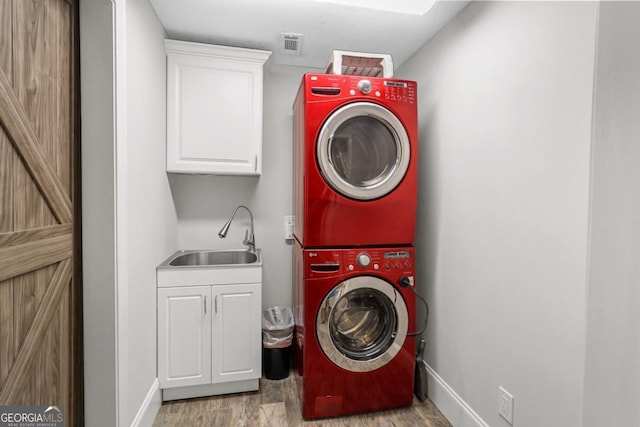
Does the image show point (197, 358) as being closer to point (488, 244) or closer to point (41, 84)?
point (41, 84)

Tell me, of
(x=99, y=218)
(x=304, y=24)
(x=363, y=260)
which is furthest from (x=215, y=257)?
(x=304, y=24)

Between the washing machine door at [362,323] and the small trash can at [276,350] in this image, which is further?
the small trash can at [276,350]

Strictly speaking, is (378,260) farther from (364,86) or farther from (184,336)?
(184,336)

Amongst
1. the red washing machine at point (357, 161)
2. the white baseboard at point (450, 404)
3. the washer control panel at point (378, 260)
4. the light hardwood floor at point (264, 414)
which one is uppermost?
the red washing machine at point (357, 161)

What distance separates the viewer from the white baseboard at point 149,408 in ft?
4.87

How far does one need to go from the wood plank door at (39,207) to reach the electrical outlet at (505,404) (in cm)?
186

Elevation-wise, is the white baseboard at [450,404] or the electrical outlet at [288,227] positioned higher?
the electrical outlet at [288,227]

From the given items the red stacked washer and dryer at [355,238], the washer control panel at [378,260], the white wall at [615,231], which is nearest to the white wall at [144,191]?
the red stacked washer and dryer at [355,238]

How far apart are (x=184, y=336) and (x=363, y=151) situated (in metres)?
1.58

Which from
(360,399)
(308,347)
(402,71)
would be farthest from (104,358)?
(402,71)

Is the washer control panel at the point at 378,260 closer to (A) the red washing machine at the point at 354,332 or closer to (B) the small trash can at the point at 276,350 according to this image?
(A) the red washing machine at the point at 354,332

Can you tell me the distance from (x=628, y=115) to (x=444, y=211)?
1.02m

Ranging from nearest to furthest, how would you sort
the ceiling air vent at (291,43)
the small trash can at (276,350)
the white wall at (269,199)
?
the ceiling air vent at (291,43), the small trash can at (276,350), the white wall at (269,199)

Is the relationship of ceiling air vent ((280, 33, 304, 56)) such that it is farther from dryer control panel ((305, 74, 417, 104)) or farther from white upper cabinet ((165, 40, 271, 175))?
dryer control panel ((305, 74, 417, 104))
